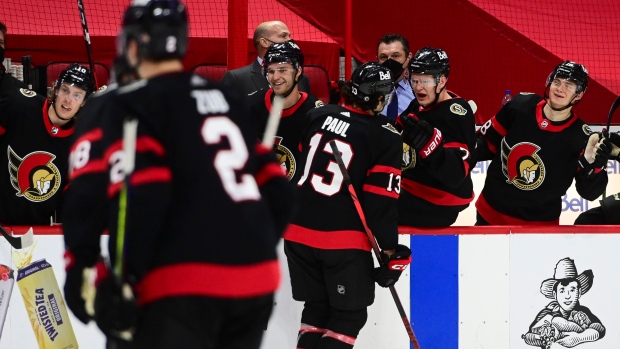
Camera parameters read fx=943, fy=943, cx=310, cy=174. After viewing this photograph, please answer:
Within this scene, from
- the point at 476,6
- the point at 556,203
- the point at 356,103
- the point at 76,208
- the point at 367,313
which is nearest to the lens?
the point at 76,208

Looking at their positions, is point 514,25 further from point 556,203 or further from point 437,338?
point 437,338

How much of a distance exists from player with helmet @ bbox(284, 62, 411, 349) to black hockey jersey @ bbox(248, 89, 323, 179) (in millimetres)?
421

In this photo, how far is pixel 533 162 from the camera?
430 centimetres

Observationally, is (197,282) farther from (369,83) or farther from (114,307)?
(369,83)

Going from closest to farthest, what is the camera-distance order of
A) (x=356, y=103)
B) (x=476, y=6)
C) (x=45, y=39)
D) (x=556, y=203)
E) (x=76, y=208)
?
1. (x=76, y=208)
2. (x=356, y=103)
3. (x=556, y=203)
4. (x=45, y=39)
5. (x=476, y=6)

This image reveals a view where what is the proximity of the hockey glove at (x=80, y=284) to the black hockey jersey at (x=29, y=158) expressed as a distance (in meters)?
2.10

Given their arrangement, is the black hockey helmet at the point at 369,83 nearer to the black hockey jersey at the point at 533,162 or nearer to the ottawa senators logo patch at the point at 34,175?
the black hockey jersey at the point at 533,162

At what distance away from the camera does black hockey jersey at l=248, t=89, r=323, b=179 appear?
159 inches

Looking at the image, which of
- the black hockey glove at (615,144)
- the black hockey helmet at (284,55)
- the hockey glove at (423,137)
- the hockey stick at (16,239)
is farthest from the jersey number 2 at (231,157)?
the black hockey glove at (615,144)

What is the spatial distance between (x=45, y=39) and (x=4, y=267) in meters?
2.31

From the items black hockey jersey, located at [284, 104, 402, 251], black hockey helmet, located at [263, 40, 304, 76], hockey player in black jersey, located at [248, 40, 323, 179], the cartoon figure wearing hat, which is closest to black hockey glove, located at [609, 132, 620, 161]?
the cartoon figure wearing hat

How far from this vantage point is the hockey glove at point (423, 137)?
3806 millimetres

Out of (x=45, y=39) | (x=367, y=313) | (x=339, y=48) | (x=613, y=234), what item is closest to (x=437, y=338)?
(x=367, y=313)

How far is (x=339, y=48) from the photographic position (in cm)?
575
